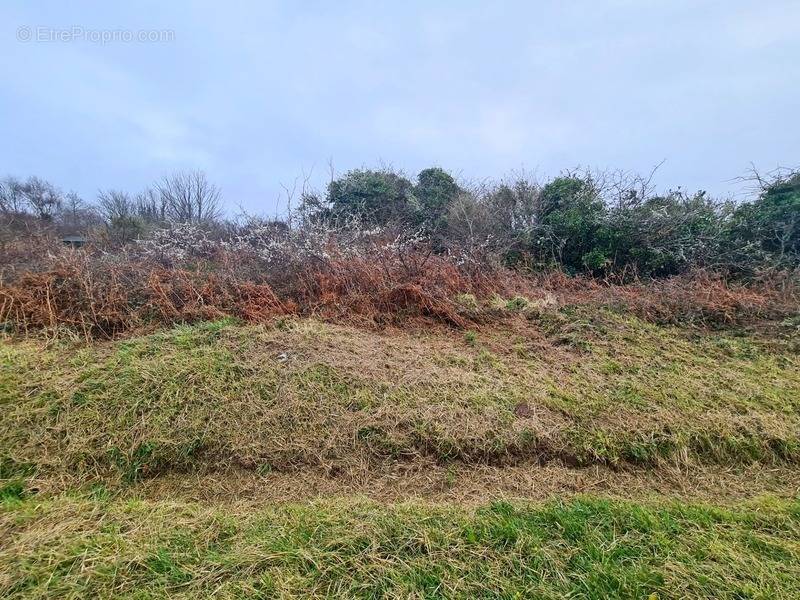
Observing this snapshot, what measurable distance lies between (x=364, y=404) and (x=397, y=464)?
593 mm

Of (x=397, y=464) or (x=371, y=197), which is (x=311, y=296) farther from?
(x=371, y=197)

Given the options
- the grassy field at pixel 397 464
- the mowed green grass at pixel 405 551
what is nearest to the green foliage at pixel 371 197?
the grassy field at pixel 397 464

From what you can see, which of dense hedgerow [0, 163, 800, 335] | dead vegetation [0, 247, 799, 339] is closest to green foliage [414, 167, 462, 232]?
dense hedgerow [0, 163, 800, 335]

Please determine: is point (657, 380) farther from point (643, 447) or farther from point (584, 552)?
point (584, 552)

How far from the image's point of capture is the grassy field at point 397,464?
1.85 m

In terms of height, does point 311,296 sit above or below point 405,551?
above

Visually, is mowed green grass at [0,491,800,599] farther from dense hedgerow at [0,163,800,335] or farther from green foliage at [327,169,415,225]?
green foliage at [327,169,415,225]

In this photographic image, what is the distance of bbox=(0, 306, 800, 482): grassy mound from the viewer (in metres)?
2.82

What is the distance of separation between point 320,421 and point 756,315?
592cm

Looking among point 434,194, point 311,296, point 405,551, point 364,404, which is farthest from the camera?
point 434,194

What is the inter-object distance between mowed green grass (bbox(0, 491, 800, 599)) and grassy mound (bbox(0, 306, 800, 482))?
0.51m

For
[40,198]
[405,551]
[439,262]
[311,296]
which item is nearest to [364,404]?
[405,551]

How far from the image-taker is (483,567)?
186cm

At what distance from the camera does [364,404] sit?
3166mm
